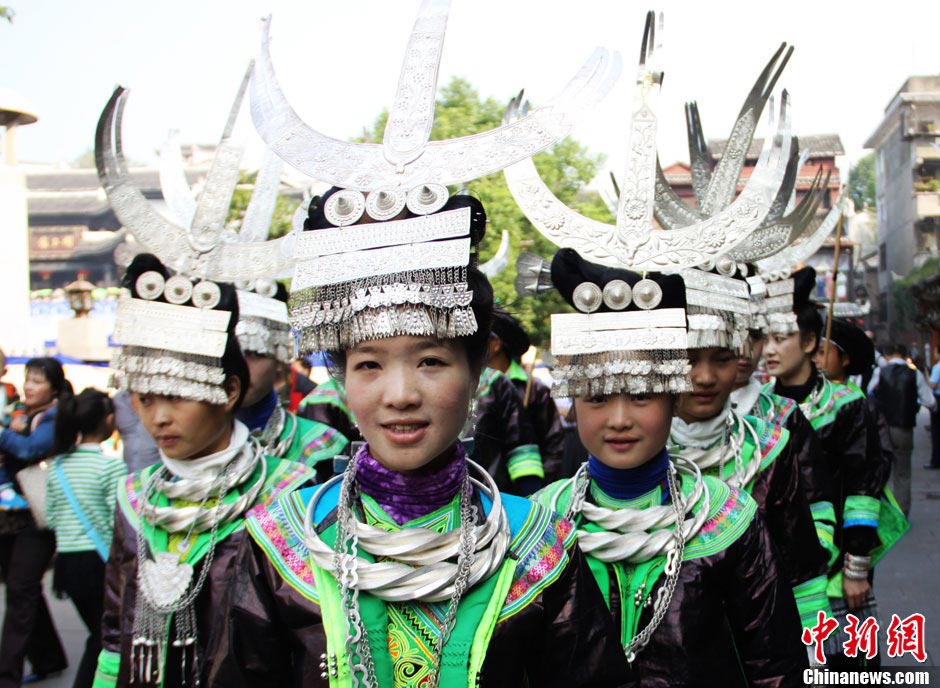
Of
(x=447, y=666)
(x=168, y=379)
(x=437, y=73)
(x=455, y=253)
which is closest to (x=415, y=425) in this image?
(x=455, y=253)

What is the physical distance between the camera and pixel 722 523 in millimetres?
3152

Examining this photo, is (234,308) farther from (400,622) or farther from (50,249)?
(50,249)

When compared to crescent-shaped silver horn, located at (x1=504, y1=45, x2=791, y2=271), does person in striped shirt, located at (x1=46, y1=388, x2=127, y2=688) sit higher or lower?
lower

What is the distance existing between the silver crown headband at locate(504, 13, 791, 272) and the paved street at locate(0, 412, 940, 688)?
155 inches

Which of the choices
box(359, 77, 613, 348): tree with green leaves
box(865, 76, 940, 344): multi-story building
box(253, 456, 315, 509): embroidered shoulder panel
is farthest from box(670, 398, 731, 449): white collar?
box(865, 76, 940, 344): multi-story building

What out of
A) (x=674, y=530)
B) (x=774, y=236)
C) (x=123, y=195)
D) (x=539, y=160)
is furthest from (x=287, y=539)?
(x=539, y=160)

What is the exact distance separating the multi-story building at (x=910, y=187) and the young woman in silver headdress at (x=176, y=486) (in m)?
34.2

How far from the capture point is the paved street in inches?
268

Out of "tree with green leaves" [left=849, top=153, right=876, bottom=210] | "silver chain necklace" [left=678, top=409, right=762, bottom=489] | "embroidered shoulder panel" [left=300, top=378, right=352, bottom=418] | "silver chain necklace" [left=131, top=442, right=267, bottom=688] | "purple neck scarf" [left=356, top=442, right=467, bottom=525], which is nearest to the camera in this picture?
"purple neck scarf" [left=356, top=442, right=467, bottom=525]

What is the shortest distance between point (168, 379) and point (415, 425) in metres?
1.64

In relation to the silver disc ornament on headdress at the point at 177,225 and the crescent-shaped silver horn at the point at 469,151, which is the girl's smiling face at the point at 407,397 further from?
the silver disc ornament on headdress at the point at 177,225

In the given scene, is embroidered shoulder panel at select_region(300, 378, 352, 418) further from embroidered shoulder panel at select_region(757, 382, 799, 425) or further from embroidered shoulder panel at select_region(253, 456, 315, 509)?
embroidered shoulder panel at select_region(757, 382, 799, 425)

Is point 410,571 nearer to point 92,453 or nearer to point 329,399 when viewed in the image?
point 92,453

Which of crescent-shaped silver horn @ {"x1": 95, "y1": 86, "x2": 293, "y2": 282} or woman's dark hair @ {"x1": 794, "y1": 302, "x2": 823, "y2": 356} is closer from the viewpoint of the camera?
crescent-shaped silver horn @ {"x1": 95, "y1": 86, "x2": 293, "y2": 282}
